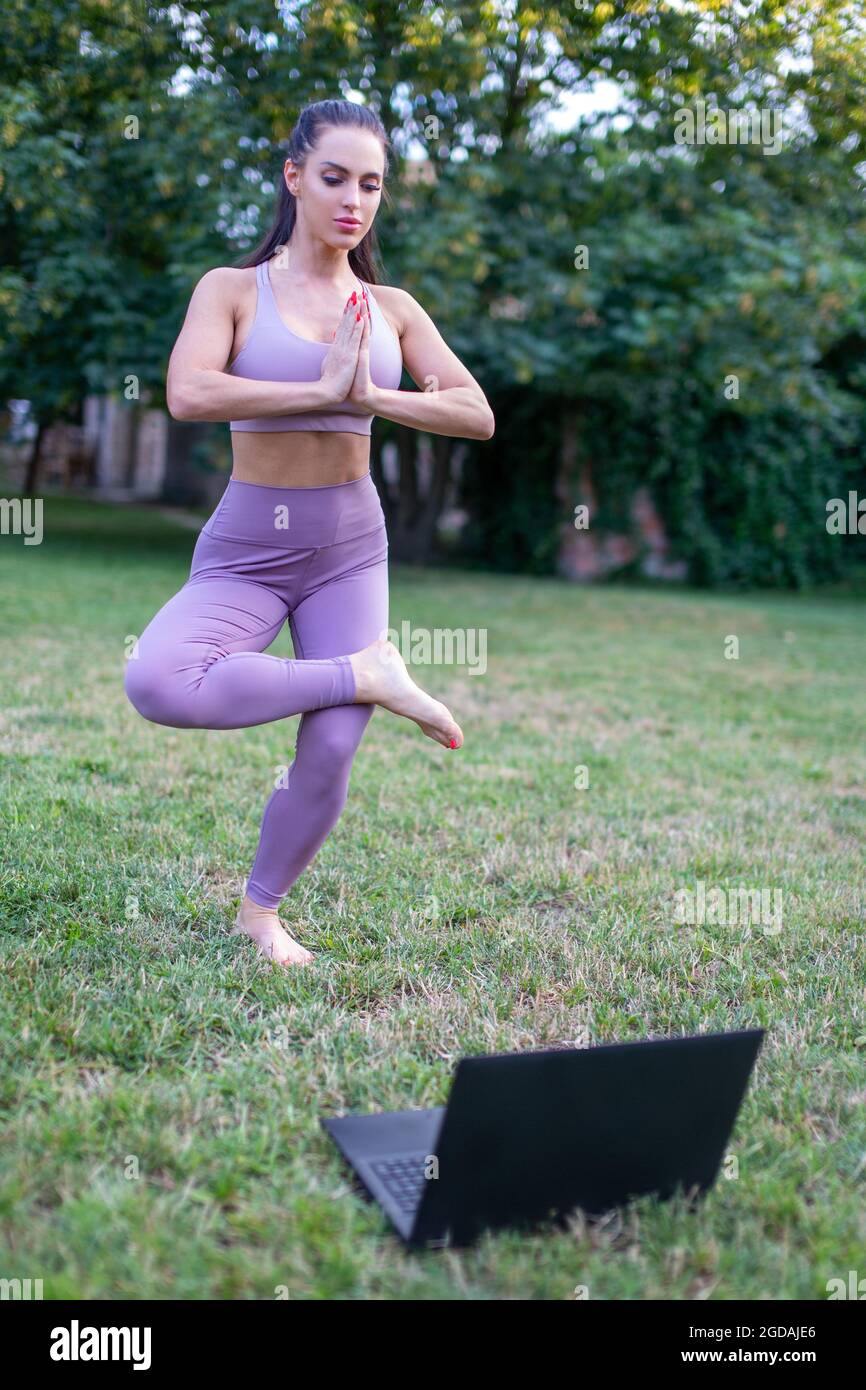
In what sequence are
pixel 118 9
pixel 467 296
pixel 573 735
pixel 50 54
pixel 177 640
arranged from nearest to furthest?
pixel 177 640 < pixel 573 735 < pixel 118 9 < pixel 50 54 < pixel 467 296

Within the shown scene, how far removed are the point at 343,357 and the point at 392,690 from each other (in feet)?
2.39

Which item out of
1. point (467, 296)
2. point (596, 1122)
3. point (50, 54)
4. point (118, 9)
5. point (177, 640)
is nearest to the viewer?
point (596, 1122)

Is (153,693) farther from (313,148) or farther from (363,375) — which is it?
(313,148)

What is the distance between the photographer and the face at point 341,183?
256 centimetres

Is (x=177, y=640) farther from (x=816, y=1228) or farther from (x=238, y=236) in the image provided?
(x=238, y=236)

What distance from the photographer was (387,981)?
107 inches

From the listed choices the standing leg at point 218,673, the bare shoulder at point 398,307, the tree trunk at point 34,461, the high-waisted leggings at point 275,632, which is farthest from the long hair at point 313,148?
the tree trunk at point 34,461

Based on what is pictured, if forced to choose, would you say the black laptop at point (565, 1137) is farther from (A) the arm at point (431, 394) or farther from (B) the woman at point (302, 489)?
(A) the arm at point (431, 394)

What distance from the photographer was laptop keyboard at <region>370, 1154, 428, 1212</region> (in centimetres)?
188

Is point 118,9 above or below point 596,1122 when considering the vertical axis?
above

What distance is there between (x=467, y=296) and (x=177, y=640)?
974cm

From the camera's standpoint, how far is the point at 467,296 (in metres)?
11.5

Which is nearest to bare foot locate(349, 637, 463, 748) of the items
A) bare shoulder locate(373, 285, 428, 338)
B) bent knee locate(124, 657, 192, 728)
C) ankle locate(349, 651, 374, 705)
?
ankle locate(349, 651, 374, 705)
